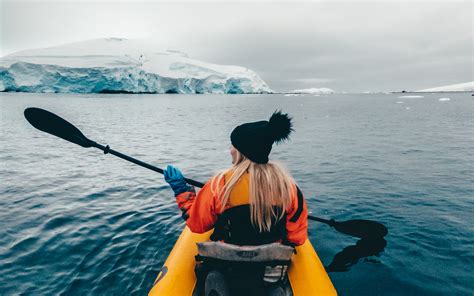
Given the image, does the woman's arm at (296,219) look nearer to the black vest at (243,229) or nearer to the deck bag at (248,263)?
the black vest at (243,229)

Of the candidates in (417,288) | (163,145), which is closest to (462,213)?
(417,288)

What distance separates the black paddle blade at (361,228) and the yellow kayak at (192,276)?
1.35m

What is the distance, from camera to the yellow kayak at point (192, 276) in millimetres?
3201

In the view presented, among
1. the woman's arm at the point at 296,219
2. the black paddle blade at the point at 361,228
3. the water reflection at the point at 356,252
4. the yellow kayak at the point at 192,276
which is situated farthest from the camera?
the black paddle blade at the point at 361,228

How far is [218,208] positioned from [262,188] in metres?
0.41

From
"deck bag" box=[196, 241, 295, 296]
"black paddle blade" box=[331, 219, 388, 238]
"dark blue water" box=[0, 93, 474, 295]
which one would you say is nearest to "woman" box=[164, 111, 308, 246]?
"deck bag" box=[196, 241, 295, 296]

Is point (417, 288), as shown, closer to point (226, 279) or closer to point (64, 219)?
point (226, 279)

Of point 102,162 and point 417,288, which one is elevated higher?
point 102,162

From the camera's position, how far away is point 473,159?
1159cm

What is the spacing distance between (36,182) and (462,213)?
10770 mm

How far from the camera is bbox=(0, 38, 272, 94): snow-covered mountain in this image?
80.8 meters

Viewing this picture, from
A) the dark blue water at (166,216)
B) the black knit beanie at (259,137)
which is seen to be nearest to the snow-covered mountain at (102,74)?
the dark blue water at (166,216)

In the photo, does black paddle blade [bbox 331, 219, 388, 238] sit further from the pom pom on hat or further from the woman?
the pom pom on hat

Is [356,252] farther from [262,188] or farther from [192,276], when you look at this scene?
[262,188]
